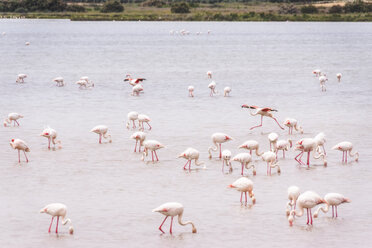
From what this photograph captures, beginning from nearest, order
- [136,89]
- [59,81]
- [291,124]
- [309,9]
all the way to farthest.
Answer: [291,124]
[136,89]
[59,81]
[309,9]

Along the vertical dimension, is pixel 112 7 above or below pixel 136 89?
below

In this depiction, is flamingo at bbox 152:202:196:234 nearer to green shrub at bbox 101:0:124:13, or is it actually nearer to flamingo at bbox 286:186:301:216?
flamingo at bbox 286:186:301:216

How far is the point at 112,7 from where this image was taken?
468 feet

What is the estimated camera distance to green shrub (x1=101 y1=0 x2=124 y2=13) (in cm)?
14125

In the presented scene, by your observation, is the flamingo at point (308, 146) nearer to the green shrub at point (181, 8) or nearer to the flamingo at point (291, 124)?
the flamingo at point (291, 124)

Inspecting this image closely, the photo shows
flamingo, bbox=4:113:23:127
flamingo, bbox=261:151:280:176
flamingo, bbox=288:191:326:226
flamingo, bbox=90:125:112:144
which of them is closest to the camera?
flamingo, bbox=288:191:326:226

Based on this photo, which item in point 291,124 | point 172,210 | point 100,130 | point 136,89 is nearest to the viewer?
point 172,210

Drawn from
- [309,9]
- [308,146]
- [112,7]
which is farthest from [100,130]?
[112,7]

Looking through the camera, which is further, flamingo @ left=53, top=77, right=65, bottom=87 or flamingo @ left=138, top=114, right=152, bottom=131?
flamingo @ left=53, top=77, right=65, bottom=87

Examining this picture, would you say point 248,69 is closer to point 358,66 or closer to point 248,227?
point 358,66

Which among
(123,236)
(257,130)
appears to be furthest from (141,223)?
(257,130)

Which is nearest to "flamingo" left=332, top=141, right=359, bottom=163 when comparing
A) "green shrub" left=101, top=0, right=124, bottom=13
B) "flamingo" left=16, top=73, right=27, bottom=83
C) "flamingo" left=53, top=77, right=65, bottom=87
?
"flamingo" left=53, top=77, right=65, bottom=87

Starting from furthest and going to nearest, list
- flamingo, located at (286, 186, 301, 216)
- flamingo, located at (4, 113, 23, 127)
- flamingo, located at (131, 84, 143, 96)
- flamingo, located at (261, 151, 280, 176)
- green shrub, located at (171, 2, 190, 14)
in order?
green shrub, located at (171, 2, 190, 14), flamingo, located at (131, 84, 143, 96), flamingo, located at (4, 113, 23, 127), flamingo, located at (261, 151, 280, 176), flamingo, located at (286, 186, 301, 216)

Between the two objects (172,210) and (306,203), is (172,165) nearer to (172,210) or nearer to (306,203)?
(172,210)
